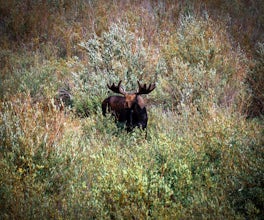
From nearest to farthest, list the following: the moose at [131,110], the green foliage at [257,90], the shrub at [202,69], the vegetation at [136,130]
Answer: the vegetation at [136,130] < the moose at [131,110] < the green foliage at [257,90] < the shrub at [202,69]

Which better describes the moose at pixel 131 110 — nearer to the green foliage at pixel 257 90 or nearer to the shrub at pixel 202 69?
the shrub at pixel 202 69

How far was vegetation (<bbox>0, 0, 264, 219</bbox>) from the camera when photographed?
398 cm

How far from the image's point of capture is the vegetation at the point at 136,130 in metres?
3.98

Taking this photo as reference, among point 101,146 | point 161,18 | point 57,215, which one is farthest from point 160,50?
point 57,215

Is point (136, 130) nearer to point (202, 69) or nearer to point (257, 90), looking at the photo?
point (202, 69)

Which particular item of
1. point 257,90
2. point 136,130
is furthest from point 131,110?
point 257,90

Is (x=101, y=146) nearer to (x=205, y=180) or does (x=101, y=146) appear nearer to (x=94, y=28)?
(x=205, y=180)

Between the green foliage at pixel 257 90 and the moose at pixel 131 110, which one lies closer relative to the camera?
the moose at pixel 131 110

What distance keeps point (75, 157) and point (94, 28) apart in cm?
633

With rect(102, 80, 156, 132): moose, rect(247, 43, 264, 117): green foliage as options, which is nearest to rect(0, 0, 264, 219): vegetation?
rect(247, 43, 264, 117): green foliage

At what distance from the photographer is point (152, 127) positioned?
6117 millimetres

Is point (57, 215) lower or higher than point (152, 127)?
higher

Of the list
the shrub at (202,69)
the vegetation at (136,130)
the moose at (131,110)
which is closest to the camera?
the vegetation at (136,130)

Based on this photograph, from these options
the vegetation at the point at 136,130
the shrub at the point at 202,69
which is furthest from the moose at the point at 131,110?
the shrub at the point at 202,69
